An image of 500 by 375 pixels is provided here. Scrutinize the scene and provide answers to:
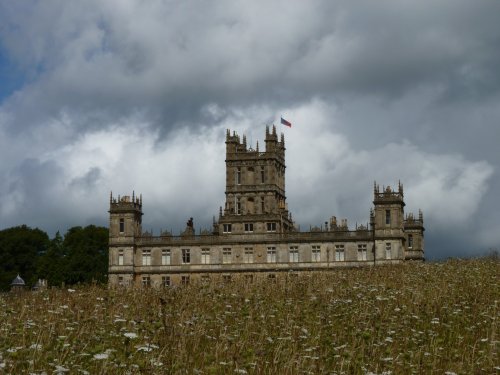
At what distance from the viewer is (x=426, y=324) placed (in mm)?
16688

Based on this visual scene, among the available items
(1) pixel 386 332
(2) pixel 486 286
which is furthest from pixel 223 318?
(2) pixel 486 286

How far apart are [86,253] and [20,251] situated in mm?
9322

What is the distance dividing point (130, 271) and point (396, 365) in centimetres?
7570

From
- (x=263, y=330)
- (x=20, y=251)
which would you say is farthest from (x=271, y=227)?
(x=263, y=330)

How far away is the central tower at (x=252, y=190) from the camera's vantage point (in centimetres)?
8627

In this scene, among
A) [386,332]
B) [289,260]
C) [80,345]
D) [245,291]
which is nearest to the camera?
[80,345]

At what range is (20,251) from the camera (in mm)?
100375

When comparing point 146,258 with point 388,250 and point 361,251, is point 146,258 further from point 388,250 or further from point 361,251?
point 388,250

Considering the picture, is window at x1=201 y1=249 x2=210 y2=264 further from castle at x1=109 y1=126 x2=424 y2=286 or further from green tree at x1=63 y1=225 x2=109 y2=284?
green tree at x1=63 y1=225 x2=109 y2=284

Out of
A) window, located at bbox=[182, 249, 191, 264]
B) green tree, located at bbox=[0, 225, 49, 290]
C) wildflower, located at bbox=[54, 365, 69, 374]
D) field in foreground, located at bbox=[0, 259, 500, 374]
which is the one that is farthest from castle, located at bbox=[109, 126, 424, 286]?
wildflower, located at bbox=[54, 365, 69, 374]

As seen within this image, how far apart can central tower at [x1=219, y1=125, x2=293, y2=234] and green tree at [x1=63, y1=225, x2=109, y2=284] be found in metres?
16.0

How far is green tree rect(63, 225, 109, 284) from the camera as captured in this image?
300 ft

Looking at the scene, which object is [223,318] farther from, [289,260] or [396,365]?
[289,260]

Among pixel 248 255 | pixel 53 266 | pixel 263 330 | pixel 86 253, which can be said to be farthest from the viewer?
pixel 86 253
